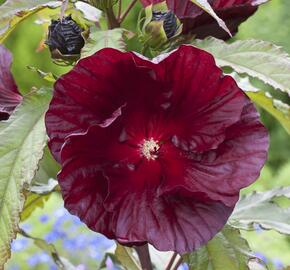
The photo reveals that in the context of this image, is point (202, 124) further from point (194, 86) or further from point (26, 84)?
point (26, 84)

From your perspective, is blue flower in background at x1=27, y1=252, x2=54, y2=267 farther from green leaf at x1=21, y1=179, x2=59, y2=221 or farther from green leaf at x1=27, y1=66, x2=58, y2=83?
green leaf at x1=27, y1=66, x2=58, y2=83

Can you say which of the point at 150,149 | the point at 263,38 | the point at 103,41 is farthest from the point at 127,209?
the point at 263,38

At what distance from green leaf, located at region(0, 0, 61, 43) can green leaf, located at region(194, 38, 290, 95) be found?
190 millimetres

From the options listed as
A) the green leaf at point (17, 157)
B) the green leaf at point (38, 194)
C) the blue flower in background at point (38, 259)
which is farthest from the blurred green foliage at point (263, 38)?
the green leaf at point (17, 157)

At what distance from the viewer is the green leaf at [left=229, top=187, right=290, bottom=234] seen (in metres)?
1.06

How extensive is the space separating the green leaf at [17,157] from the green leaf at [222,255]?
0.21m

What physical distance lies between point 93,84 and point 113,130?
0.06m

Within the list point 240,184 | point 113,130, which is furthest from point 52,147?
point 240,184

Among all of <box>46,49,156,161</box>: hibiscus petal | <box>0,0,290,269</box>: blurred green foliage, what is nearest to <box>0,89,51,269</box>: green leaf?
<box>46,49,156,161</box>: hibiscus petal

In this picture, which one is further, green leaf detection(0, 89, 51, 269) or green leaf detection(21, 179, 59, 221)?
green leaf detection(21, 179, 59, 221)

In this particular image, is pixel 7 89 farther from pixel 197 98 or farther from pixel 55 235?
pixel 55 235

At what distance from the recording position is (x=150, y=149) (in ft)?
2.74

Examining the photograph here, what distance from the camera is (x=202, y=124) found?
0.79 meters

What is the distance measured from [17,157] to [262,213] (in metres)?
0.46
